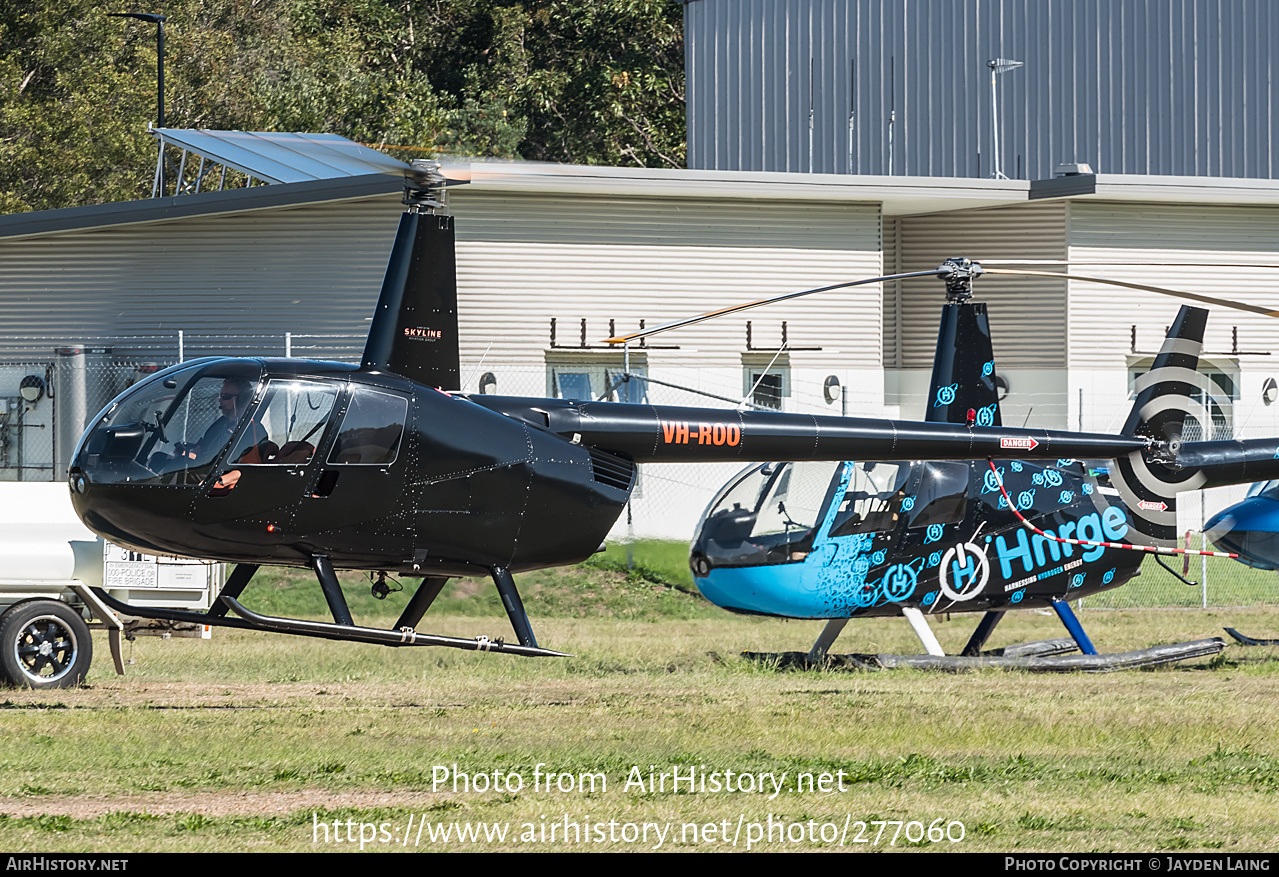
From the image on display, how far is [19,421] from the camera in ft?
72.9

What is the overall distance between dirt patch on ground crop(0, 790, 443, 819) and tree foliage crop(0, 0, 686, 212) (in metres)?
30.6

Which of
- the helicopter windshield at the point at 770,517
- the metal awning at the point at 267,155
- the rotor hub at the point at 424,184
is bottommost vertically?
the helicopter windshield at the point at 770,517

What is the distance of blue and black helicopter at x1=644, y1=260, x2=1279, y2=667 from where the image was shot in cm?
1332

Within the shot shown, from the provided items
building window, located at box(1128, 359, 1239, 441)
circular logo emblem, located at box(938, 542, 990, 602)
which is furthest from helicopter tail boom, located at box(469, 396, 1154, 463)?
building window, located at box(1128, 359, 1239, 441)

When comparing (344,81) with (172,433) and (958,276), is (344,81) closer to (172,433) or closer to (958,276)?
(958,276)

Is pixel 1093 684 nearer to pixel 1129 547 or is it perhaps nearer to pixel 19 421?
pixel 1129 547

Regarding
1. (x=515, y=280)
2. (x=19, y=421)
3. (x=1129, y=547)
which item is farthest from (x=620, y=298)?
(x=1129, y=547)

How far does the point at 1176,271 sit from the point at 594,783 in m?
20.2

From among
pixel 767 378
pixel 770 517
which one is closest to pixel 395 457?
pixel 770 517

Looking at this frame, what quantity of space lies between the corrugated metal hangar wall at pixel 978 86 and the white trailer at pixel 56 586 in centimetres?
2226

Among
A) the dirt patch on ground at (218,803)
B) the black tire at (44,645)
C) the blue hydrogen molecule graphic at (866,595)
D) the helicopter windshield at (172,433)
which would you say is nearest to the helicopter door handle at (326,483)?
the helicopter windshield at (172,433)

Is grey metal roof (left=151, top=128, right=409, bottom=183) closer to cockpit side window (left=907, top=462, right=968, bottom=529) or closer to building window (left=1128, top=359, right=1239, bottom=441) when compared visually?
cockpit side window (left=907, top=462, right=968, bottom=529)

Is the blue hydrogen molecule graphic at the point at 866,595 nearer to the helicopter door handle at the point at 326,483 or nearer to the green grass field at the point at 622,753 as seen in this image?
the green grass field at the point at 622,753

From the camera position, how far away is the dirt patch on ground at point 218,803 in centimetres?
773
